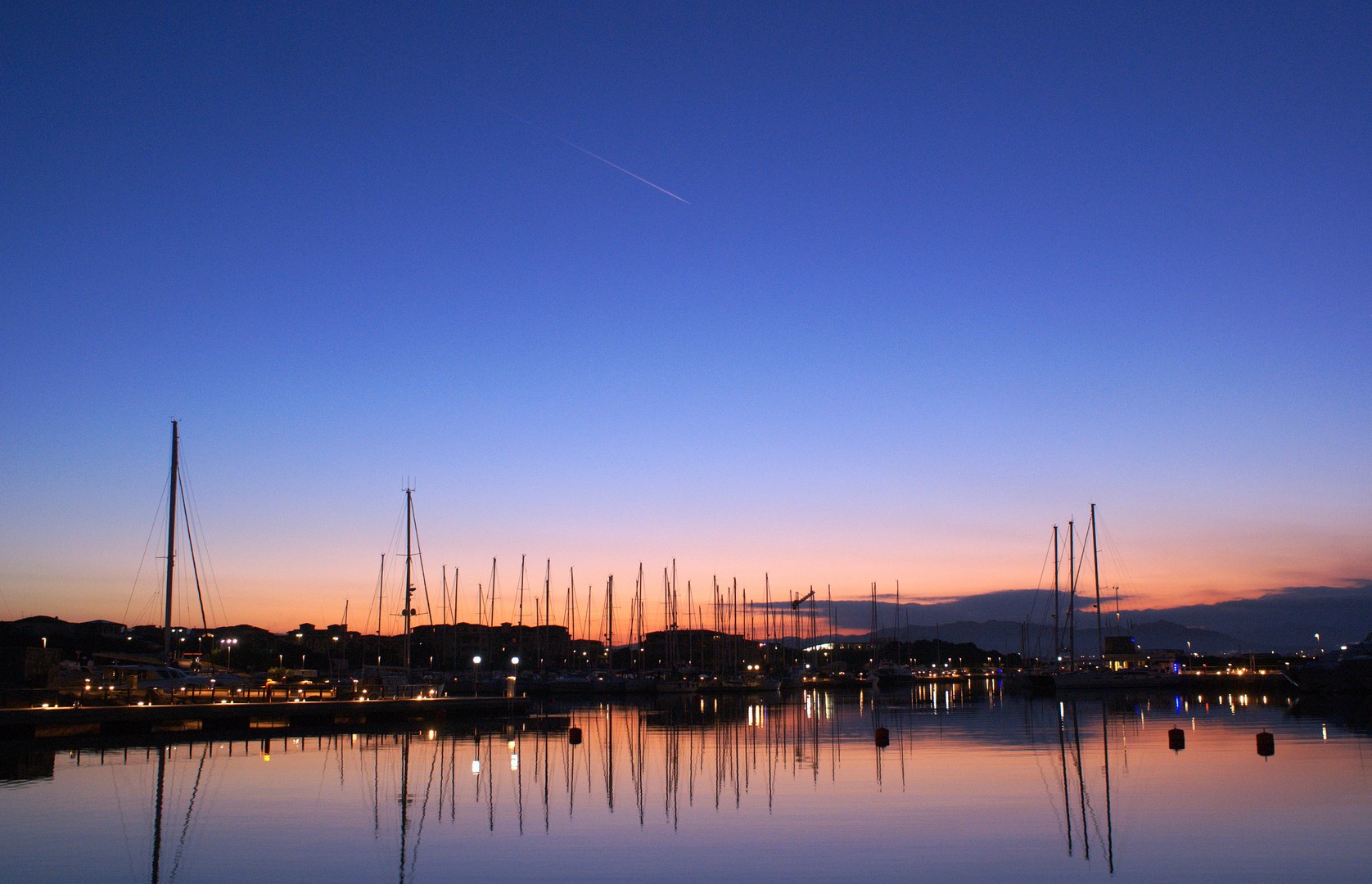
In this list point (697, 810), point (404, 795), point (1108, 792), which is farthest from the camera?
point (404, 795)

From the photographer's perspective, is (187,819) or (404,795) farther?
(404,795)

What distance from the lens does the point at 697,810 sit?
25.2 m

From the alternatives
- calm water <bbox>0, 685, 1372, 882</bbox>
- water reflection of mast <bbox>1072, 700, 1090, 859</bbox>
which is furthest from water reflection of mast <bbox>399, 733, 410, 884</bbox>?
water reflection of mast <bbox>1072, 700, 1090, 859</bbox>

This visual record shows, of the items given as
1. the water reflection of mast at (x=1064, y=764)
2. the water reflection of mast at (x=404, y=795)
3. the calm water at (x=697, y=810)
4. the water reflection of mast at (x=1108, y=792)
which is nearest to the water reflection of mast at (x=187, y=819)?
the calm water at (x=697, y=810)

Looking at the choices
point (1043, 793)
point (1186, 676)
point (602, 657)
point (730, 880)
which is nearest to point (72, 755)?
point (730, 880)

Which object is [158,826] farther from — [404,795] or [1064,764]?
[1064,764]

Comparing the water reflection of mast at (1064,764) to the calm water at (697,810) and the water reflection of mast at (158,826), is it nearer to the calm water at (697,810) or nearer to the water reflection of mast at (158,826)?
the calm water at (697,810)

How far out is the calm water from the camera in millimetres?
18422

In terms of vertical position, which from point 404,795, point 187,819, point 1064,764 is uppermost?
point 187,819

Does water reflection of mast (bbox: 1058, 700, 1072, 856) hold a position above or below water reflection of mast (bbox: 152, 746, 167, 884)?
Result: below

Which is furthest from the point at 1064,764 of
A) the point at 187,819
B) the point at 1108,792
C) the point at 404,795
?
the point at 187,819

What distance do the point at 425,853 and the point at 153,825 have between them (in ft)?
22.5

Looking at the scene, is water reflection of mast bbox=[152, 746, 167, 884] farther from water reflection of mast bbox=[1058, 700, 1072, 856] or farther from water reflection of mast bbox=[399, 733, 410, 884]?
water reflection of mast bbox=[1058, 700, 1072, 856]

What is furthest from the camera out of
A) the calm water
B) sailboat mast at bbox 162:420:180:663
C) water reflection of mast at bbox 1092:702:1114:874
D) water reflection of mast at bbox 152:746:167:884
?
sailboat mast at bbox 162:420:180:663
